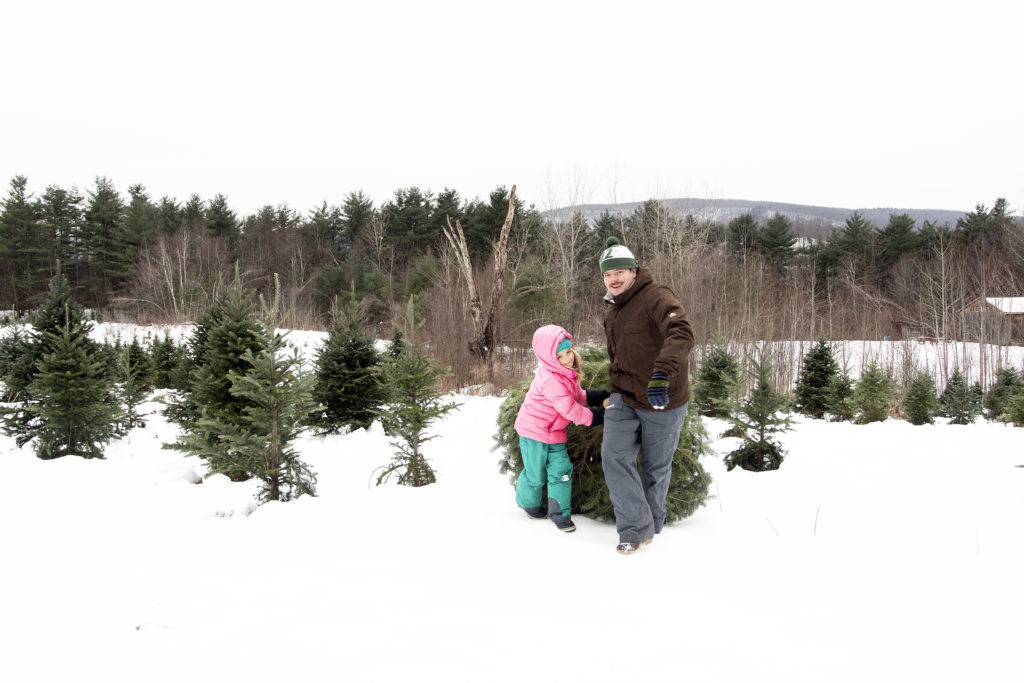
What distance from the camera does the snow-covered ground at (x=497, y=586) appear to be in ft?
7.69

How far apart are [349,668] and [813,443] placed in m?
6.33

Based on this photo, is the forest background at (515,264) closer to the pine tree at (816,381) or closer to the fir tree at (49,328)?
the pine tree at (816,381)

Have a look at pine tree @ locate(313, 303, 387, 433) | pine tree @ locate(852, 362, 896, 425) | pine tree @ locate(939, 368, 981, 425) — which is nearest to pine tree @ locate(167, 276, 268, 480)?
pine tree @ locate(313, 303, 387, 433)

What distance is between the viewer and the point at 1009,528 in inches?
144

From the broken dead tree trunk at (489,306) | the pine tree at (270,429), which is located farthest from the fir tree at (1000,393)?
the pine tree at (270,429)

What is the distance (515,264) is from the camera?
682 inches

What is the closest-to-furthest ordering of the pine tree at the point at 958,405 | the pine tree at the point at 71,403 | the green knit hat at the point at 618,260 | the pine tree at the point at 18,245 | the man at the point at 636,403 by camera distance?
the man at the point at 636,403 < the green knit hat at the point at 618,260 < the pine tree at the point at 71,403 < the pine tree at the point at 958,405 < the pine tree at the point at 18,245

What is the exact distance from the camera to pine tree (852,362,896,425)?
9805 mm

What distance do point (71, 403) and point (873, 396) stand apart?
12.1m

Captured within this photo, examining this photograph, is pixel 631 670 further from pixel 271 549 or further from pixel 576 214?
pixel 576 214

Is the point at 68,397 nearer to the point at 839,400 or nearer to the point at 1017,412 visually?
the point at 839,400

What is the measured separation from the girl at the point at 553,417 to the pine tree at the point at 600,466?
0.15 m

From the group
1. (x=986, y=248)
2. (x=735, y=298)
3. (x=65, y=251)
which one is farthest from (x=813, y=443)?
(x=65, y=251)

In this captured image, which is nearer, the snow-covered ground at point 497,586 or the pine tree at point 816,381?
the snow-covered ground at point 497,586
